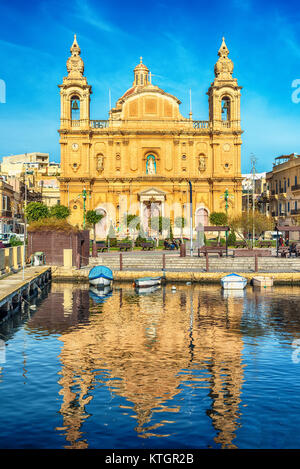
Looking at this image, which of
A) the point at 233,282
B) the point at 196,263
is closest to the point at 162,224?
the point at 196,263

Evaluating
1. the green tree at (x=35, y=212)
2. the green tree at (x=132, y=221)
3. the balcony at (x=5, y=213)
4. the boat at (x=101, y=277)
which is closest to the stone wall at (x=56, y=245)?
the boat at (x=101, y=277)

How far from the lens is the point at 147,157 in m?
74.0

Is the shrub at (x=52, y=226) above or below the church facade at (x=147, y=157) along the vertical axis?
below

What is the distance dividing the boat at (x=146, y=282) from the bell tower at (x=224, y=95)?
4142cm

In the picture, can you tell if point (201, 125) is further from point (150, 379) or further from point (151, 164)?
point (150, 379)

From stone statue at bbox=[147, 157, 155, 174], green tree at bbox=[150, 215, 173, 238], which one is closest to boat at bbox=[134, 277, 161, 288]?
green tree at bbox=[150, 215, 173, 238]

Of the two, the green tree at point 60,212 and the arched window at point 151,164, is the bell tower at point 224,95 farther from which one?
the green tree at point 60,212

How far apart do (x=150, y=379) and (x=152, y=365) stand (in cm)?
152

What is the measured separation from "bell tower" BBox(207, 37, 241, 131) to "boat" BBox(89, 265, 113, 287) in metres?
41.3

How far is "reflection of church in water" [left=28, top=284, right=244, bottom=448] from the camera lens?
11.8 m

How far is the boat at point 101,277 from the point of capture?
3628 centimetres

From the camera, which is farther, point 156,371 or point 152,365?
point 152,365

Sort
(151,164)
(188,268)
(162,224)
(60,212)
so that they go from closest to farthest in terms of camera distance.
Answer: (188,268)
(60,212)
(162,224)
(151,164)

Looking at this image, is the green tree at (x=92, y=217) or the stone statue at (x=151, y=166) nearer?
the green tree at (x=92, y=217)
